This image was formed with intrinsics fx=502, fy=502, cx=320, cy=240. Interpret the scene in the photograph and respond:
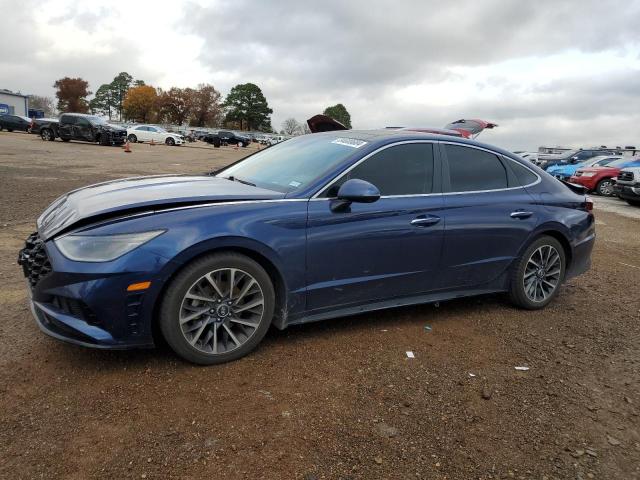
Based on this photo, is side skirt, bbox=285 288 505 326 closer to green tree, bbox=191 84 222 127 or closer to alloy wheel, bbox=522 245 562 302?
alloy wheel, bbox=522 245 562 302

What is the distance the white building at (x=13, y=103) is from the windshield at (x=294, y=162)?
250 ft

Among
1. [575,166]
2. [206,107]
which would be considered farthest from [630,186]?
[206,107]

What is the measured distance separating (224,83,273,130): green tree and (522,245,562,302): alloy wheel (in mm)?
113555

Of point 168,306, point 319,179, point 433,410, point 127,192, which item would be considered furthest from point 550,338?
point 127,192

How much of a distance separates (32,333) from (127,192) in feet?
3.93

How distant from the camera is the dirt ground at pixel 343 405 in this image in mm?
2387

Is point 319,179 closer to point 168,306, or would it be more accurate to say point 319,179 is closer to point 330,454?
point 168,306

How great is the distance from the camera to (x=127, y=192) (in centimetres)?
354

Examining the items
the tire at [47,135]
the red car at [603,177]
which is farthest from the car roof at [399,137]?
the tire at [47,135]

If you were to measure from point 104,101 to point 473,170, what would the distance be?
14097cm

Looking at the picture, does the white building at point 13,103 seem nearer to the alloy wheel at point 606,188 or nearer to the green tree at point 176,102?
the green tree at point 176,102

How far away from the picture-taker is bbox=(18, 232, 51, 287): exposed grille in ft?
9.84

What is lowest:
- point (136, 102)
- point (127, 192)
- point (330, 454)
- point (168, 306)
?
point (330, 454)

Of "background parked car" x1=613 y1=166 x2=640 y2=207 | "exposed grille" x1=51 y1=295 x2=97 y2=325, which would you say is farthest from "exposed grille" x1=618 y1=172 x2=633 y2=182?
"exposed grille" x1=51 y1=295 x2=97 y2=325
